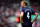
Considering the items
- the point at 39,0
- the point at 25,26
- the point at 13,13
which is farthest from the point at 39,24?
the point at 25,26

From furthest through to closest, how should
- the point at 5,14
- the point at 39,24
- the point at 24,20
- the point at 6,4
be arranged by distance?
1. the point at 6,4
2. the point at 5,14
3. the point at 39,24
4. the point at 24,20

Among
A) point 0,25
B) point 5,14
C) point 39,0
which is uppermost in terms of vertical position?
point 39,0

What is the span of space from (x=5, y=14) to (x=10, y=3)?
4.48 ft

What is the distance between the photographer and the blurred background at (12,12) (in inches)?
322

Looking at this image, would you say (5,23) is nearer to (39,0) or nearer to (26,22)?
(39,0)

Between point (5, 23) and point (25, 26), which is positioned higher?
point (25, 26)

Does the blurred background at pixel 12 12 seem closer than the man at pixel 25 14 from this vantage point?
No

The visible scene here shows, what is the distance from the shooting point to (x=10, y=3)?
9.88 m

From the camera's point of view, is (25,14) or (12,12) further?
(12,12)

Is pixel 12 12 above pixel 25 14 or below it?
below

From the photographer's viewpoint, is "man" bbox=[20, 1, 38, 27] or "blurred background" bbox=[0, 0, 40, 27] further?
"blurred background" bbox=[0, 0, 40, 27]

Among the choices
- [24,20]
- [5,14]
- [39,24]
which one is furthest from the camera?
[5,14]

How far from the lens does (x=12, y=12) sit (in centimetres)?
884

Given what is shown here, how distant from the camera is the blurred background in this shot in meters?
8.17
